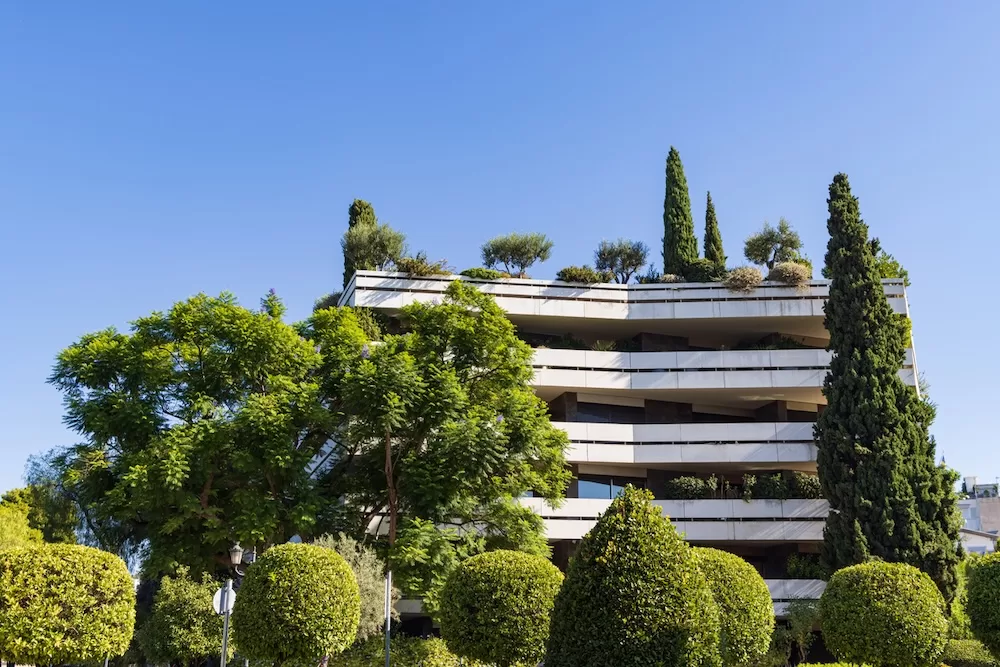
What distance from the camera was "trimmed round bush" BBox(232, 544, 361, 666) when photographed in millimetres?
15797

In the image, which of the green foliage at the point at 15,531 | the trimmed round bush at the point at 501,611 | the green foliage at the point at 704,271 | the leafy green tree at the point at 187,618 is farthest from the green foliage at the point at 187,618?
Answer: the green foliage at the point at 704,271

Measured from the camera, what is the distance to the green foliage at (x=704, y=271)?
128ft

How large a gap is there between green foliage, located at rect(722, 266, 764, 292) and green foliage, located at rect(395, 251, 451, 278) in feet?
39.6

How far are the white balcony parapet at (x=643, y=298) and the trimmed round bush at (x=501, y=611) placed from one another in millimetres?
19811

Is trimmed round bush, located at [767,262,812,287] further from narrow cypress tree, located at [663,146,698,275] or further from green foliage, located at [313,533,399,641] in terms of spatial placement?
green foliage, located at [313,533,399,641]

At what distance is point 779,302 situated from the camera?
36.8m

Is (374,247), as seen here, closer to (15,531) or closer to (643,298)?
(643,298)

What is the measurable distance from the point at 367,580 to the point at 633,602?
14775 millimetres

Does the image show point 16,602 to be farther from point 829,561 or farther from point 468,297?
point 829,561

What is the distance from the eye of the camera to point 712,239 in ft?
145

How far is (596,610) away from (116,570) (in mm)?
9144

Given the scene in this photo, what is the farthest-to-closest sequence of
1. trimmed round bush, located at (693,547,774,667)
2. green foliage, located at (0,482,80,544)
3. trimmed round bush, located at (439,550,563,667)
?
green foliage, located at (0,482,80,544) → trimmed round bush, located at (693,547,774,667) → trimmed round bush, located at (439,550,563,667)

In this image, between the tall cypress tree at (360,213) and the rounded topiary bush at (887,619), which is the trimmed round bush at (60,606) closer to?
the rounded topiary bush at (887,619)

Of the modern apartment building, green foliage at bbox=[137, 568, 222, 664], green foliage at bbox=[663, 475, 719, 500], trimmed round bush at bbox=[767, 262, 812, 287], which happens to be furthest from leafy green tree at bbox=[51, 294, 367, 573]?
trimmed round bush at bbox=[767, 262, 812, 287]
